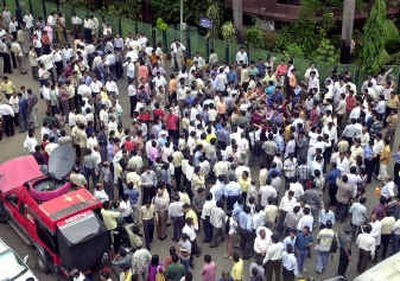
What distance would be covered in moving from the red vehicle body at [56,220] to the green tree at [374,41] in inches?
442

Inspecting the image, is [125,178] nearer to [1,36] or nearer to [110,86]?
[110,86]

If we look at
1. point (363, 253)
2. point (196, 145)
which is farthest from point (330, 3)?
point (363, 253)

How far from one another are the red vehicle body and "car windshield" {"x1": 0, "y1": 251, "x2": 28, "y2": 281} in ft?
2.50

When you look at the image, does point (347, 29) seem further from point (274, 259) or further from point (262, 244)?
point (274, 259)

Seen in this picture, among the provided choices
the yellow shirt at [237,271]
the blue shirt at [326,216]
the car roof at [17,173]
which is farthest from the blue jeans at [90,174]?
the blue shirt at [326,216]

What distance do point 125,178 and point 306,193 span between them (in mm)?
4195

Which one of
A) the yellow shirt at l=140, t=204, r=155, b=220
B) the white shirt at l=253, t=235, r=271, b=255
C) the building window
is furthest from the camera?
the building window

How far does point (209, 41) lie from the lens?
942 inches

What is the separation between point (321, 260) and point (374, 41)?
10272mm

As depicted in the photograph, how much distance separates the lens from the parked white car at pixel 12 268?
1270cm

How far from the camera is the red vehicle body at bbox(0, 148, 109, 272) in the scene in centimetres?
1299

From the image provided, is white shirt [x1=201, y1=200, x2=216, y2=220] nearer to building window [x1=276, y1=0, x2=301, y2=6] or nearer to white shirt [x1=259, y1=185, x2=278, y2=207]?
white shirt [x1=259, y1=185, x2=278, y2=207]

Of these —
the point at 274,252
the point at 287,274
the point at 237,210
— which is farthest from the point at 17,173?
the point at 287,274

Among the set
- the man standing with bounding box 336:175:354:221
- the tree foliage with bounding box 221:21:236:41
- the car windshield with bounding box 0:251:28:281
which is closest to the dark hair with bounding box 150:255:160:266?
the car windshield with bounding box 0:251:28:281
